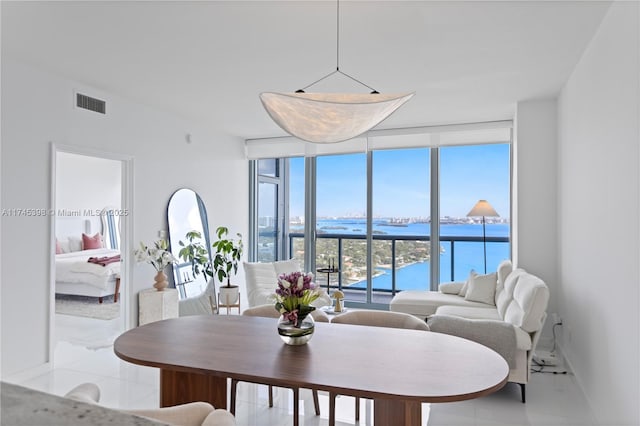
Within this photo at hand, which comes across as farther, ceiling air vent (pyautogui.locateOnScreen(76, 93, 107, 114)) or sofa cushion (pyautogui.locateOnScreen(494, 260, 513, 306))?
sofa cushion (pyautogui.locateOnScreen(494, 260, 513, 306))

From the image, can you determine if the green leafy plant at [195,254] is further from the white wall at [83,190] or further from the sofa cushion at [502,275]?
the sofa cushion at [502,275]

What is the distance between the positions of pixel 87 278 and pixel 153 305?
2261mm

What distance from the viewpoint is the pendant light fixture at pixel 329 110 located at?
219 centimetres

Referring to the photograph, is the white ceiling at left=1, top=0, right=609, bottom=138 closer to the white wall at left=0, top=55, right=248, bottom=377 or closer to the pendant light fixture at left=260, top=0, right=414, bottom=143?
the white wall at left=0, top=55, right=248, bottom=377

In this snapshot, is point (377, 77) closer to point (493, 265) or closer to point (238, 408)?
point (238, 408)

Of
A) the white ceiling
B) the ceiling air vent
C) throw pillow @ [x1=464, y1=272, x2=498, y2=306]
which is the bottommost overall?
throw pillow @ [x1=464, y1=272, x2=498, y2=306]

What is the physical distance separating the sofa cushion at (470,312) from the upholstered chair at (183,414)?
10.1 feet

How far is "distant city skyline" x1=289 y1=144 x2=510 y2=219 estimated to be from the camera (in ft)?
18.2

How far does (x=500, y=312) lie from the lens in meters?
3.93

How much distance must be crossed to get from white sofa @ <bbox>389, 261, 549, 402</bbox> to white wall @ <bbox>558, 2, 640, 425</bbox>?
389mm

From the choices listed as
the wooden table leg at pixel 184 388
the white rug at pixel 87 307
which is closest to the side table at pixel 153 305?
the white rug at pixel 87 307

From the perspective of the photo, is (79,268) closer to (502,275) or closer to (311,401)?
(311,401)

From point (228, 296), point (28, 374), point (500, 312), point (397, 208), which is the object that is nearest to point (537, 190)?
point (500, 312)

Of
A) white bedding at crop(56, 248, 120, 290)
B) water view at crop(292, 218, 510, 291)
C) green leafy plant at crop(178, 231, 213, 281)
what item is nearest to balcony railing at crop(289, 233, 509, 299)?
water view at crop(292, 218, 510, 291)
